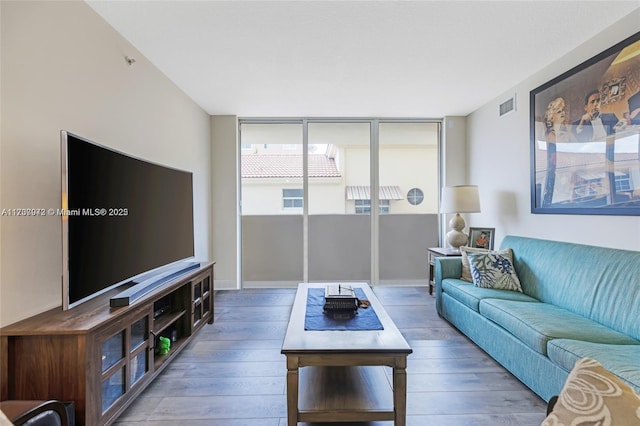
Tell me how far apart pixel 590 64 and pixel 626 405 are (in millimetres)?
2779

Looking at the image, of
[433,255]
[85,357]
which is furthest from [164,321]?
[433,255]

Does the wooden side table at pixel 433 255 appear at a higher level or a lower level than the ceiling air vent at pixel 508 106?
lower

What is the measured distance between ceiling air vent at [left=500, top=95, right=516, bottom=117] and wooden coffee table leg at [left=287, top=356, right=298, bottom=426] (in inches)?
139

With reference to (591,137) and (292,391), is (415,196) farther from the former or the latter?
(292,391)

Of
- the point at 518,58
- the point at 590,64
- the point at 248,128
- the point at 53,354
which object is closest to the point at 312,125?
the point at 248,128

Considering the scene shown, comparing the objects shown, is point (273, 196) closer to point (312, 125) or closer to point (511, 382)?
point (312, 125)

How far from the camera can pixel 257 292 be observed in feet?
14.4

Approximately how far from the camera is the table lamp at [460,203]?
3.77m

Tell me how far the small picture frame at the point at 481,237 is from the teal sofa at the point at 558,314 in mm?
842

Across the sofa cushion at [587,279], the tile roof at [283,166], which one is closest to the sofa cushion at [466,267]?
the sofa cushion at [587,279]

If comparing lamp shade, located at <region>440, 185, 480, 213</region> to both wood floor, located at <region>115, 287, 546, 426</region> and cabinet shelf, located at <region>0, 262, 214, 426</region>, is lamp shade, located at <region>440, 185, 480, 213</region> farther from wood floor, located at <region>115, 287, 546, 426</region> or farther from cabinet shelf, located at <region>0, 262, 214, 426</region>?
cabinet shelf, located at <region>0, 262, 214, 426</region>

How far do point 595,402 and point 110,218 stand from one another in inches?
86.4

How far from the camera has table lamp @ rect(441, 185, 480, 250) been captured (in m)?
3.77

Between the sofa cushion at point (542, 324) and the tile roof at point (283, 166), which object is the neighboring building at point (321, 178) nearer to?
the tile roof at point (283, 166)
